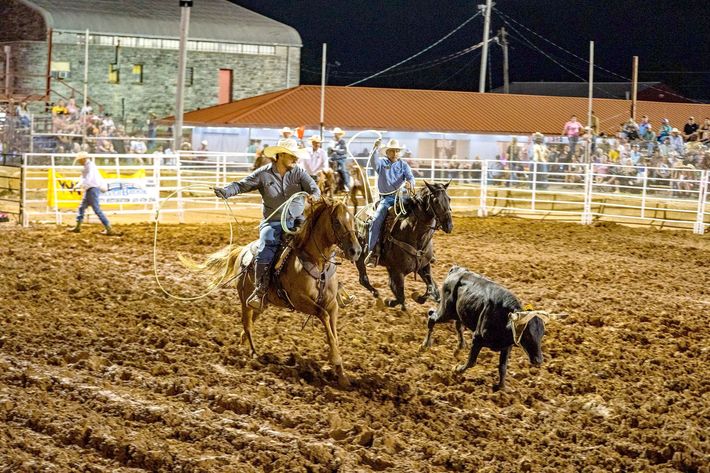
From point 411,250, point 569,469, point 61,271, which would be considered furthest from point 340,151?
point 569,469

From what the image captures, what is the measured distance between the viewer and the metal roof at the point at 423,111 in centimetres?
3772

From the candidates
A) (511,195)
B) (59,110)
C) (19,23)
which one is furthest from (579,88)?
(511,195)

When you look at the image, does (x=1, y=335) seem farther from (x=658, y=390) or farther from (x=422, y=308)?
(x=658, y=390)

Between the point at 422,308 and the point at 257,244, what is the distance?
314 cm

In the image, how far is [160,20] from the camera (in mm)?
43469

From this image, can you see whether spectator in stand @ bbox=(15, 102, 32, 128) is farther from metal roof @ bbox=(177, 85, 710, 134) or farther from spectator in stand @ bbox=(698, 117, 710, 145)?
spectator in stand @ bbox=(698, 117, 710, 145)

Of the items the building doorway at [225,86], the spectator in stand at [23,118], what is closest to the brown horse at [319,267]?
the spectator in stand at [23,118]

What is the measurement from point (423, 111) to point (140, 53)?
12.0m

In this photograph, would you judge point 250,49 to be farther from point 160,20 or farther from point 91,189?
point 91,189

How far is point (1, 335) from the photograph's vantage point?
29.5 feet

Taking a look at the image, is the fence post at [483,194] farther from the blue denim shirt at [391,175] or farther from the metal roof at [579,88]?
the metal roof at [579,88]

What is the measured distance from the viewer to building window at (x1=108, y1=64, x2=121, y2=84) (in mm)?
41688

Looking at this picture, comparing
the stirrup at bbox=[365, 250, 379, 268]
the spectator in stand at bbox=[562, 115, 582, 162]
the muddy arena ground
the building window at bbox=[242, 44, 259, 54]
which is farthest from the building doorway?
the stirrup at bbox=[365, 250, 379, 268]

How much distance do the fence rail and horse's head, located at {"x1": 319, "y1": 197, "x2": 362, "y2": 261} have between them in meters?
10.9
